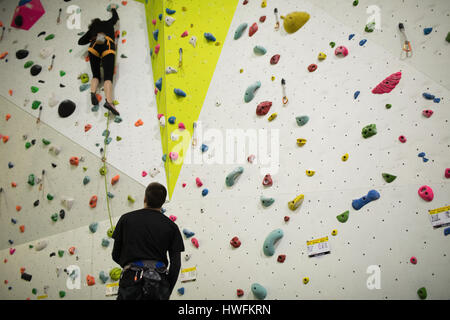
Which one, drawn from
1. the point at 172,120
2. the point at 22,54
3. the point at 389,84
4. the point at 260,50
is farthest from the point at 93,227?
the point at 389,84

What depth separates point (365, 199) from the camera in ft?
6.75

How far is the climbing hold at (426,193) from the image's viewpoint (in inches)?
75.0

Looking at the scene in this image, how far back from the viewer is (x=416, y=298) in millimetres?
1839

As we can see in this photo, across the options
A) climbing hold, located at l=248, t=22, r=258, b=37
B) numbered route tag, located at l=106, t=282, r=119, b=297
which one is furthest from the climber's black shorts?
climbing hold, located at l=248, t=22, r=258, b=37

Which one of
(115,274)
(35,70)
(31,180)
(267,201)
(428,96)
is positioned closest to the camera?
(428,96)

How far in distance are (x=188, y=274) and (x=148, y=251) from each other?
0.98m

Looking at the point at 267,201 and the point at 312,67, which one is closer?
the point at 267,201

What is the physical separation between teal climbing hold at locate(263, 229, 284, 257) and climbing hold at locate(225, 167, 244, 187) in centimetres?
53

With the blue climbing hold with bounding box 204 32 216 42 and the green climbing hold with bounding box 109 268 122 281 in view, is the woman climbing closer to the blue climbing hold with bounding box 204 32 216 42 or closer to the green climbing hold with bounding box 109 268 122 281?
the blue climbing hold with bounding box 204 32 216 42

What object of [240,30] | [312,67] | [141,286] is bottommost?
[141,286]

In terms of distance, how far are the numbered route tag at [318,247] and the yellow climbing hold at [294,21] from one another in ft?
5.53

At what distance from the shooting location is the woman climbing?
3375 millimetres

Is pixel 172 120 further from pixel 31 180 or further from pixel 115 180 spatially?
pixel 31 180

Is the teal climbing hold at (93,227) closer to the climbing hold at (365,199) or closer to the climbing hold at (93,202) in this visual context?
the climbing hold at (93,202)
